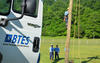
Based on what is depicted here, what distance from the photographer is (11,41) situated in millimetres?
4227

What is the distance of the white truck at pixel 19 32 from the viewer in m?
4.07

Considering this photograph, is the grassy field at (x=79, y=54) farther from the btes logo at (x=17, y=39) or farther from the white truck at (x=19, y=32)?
the btes logo at (x=17, y=39)

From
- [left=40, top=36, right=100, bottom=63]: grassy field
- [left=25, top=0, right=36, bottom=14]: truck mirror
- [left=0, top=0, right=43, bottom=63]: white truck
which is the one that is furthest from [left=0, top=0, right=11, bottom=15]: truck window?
[left=40, top=36, right=100, bottom=63]: grassy field

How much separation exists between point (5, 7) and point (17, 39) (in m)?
0.73

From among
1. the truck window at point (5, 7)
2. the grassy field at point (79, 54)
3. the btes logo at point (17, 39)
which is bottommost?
the grassy field at point (79, 54)

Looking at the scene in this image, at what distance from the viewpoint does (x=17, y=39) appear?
4340 mm

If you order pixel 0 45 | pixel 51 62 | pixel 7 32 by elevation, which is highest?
pixel 7 32

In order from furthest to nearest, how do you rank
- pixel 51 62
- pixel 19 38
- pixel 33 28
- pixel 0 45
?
pixel 51 62, pixel 33 28, pixel 19 38, pixel 0 45

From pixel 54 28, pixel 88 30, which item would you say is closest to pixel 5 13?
pixel 88 30

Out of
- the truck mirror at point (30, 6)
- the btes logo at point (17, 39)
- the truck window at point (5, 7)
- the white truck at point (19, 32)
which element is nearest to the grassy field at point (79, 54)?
the white truck at point (19, 32)

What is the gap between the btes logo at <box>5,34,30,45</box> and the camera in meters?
4.17

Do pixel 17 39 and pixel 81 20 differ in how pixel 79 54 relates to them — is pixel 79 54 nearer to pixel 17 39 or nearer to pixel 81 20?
pixel 17 39

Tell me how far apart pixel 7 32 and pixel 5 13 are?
0.39 meters

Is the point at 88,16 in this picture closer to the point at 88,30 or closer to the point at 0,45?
the point at 88,30
